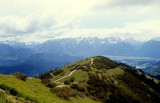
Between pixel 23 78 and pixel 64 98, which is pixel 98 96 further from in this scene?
pixel 23 78

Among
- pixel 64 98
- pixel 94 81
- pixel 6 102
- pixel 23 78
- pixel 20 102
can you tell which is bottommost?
pixel 94 81

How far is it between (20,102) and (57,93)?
22.9 meters

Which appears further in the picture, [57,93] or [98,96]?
[98,96]

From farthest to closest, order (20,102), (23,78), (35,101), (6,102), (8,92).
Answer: (23,78)
(35,101)
(8,92)
(20,102)
(6,102)

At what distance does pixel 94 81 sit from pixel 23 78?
57.3 m

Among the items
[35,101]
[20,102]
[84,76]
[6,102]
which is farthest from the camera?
[84,76]

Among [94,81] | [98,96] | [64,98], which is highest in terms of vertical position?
[64,98]

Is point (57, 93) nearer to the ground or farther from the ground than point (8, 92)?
nearer to the ground

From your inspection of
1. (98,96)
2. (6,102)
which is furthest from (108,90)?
(6,102)

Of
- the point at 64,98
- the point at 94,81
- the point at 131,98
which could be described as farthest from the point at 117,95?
the point at 64,98

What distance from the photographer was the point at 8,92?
20.2 m

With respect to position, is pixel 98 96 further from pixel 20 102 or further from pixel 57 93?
pixel 20 102

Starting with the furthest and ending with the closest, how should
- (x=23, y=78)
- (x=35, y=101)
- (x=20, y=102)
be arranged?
(x=23, y=78), (x=35, y=101), (x=20, y=102)

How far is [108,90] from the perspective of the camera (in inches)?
3406
